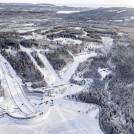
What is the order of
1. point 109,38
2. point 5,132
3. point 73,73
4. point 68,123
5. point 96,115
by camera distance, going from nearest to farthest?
point 5,132 → point 68,123 → point 96,115 → point 73,73 → point 109,38

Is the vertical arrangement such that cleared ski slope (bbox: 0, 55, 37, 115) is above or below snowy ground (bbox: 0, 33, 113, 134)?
above

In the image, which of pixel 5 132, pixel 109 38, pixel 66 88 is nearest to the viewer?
pixel 5 132

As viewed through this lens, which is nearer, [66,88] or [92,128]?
[92,128]

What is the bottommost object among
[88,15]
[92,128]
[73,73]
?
[92,128]

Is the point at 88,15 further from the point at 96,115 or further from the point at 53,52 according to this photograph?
the point at 96,115

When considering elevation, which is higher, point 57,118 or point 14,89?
point 14,89

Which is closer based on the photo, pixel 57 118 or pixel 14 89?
pixel 57 118

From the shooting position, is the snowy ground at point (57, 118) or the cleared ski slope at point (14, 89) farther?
the cleared ski slope at point (14, 89)

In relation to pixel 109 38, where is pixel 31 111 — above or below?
below

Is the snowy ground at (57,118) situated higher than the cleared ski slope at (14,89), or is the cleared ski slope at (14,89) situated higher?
the cleared ski slope at (14,89)

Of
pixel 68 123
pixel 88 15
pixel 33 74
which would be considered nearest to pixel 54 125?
pixel 68 123

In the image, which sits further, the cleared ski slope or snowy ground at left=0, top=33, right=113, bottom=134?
the cleared ski slope
